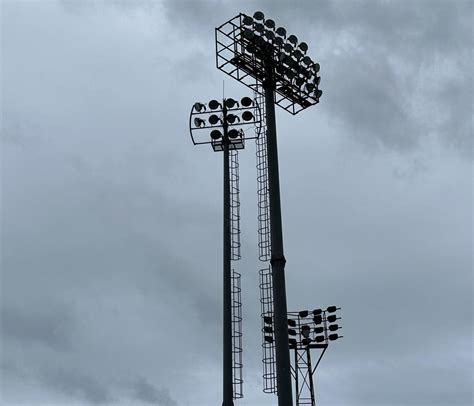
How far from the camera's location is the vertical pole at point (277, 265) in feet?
87.6

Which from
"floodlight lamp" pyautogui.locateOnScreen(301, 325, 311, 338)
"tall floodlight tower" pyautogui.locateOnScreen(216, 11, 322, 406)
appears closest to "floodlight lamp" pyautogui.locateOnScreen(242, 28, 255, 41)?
"tall floodlight tower" pyautogui.locateOnScreen(216, 11, 322, 406)

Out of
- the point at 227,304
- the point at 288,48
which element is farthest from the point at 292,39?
the point at 227,304

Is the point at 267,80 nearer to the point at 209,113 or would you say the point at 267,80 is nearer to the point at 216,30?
the point at 216,30

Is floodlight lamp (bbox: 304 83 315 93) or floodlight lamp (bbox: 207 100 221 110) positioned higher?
floodlight lamp (bbox: 207 100 221 110)

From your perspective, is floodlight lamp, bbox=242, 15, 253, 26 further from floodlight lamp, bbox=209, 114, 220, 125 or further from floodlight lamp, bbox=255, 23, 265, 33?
floodlight lamp, bbox=209, 114, 220, 125

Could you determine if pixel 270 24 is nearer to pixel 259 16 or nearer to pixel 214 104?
pixel 259 16

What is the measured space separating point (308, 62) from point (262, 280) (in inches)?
371

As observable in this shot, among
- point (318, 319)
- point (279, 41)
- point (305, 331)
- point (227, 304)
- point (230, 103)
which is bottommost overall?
point (227, 304)

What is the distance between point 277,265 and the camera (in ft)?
92.5

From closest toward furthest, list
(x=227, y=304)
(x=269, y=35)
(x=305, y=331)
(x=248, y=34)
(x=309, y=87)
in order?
(x=248, y=34), (x=269, y=35), (x=309, y=87), (x=227, y=304), (x=305, y=331)

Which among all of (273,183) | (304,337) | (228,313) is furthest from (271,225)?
(304,337)

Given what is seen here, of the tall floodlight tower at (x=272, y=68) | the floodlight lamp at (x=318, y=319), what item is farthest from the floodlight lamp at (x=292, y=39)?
the floodlight lamp at (x=318, y=319)

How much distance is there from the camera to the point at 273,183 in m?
29.4

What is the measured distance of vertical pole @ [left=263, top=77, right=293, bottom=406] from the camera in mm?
26688
